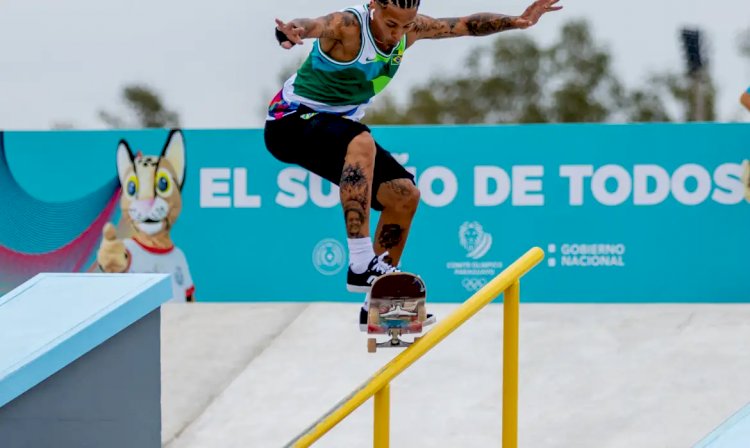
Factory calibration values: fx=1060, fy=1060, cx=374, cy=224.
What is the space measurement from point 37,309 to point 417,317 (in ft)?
8.19

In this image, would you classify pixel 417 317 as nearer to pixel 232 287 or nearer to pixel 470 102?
pixel 232 287

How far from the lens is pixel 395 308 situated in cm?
481

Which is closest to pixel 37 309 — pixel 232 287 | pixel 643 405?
pixel 643 405

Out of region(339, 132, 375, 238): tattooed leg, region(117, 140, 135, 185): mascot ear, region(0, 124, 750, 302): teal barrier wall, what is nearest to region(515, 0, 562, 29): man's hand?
region(339, 132, 375, 238): tattooed leg

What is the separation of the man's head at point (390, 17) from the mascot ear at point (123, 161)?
722 centimetres

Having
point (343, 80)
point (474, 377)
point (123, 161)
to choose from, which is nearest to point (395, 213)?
point (343, 80)

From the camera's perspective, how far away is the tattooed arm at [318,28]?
179 inches

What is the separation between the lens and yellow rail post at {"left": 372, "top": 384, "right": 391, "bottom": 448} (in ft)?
15.3

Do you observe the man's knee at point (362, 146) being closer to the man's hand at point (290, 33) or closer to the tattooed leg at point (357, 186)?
the tattooed leg at point (357, 186)

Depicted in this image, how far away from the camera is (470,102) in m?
51.5

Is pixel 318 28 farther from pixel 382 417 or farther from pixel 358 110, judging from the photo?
pixel 382 417

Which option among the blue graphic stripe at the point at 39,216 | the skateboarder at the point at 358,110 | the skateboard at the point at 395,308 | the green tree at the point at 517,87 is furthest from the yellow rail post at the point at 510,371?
the green tree at the point at 517,87

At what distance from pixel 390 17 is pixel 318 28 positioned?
16.2 inches

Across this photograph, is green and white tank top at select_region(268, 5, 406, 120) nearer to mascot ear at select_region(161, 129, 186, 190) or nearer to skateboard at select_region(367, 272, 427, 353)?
skateboard at select_region(367, 272, 427, 353)
